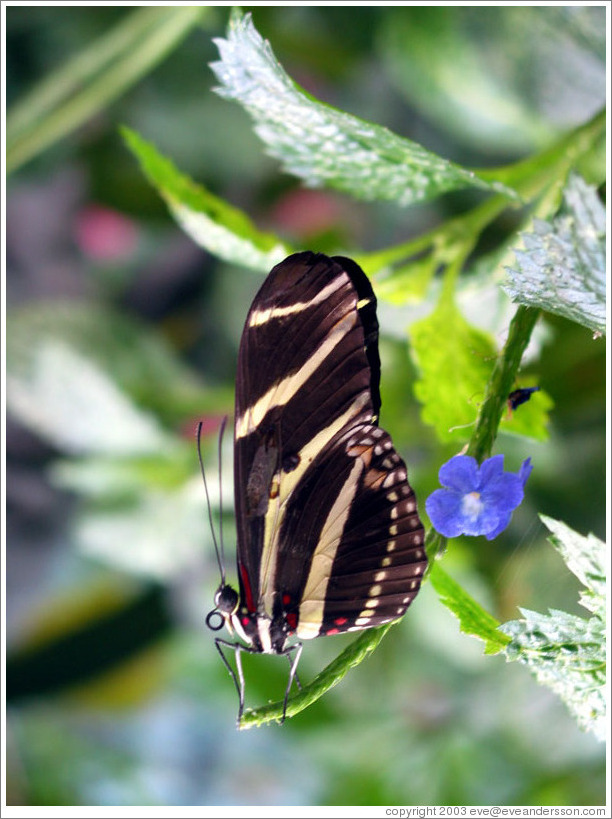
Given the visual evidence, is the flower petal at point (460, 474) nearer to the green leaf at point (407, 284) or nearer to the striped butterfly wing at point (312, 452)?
the striped butterfly wing at point (312, 452)

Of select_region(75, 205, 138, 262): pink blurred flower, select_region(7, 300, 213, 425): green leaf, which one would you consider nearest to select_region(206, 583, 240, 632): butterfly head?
select_region(7, 300, 213, 425): green leaf

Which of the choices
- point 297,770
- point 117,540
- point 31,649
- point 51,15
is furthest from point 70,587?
point 51,15

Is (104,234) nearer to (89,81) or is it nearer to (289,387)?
(89,81)

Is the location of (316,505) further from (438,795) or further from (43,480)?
(43,480)

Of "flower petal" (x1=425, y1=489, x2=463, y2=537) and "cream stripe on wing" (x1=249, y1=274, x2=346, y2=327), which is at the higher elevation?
"cream stripe on wing" (x1=249, y1=274, x2=346, y2=327)

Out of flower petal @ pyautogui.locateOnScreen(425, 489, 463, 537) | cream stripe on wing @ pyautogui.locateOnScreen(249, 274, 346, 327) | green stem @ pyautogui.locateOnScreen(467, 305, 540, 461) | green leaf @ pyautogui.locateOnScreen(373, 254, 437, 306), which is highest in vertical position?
green leaf @ pyautogui.locateOnScreen(373, 254, 437, 306)

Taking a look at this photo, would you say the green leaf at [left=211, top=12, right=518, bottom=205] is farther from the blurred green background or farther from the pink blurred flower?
the pink blurred flower

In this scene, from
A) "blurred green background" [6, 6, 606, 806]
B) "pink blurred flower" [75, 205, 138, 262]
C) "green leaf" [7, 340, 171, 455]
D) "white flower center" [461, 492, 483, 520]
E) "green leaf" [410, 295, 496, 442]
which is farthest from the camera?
"pink blurred flower" [75, 205, 138, 262]

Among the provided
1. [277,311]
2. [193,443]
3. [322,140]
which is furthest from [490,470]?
[193,443]
